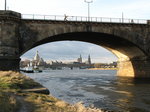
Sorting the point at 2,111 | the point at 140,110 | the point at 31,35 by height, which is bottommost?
the point at 140,110

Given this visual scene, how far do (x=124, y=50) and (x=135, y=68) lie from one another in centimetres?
557

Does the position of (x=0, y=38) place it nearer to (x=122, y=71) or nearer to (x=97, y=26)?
(x=97, y=26)

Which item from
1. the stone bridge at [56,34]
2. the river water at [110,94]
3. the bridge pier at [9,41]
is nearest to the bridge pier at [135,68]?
the stone bridge at [56,34]

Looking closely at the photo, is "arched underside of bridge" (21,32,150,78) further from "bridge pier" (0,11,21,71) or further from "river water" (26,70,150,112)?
"river water" (26,70,150,112)

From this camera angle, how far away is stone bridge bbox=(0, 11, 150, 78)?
1448 inches

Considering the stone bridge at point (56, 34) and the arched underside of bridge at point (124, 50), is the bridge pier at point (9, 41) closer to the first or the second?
the stone bridge at point (56, 34)

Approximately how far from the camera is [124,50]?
2170 inches

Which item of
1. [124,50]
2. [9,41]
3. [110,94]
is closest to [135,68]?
[124,50]

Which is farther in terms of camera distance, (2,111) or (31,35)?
(31,35)

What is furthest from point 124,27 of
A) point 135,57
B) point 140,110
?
point 140,110

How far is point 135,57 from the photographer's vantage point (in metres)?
52.7

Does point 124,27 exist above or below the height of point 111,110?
above

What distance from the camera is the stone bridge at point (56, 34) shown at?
1448 inches

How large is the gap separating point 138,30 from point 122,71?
1789 cm
